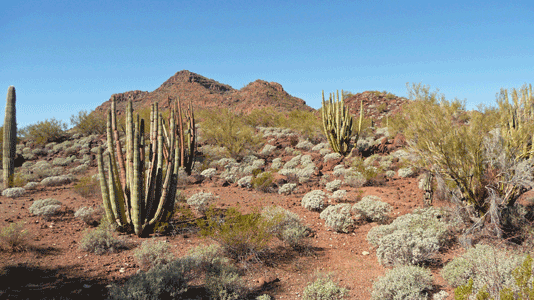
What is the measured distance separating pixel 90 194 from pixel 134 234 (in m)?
4.51

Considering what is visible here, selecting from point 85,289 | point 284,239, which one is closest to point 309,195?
point 284,239

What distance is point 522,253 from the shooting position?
4938mm

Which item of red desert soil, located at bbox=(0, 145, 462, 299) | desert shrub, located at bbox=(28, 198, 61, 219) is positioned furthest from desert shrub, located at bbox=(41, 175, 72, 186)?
desert shrub, located at bbox=(28, 198, 61, 219)

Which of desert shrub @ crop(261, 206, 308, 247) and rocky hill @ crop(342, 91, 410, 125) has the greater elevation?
rocky hill @ crop(342, 91, 410, 125)

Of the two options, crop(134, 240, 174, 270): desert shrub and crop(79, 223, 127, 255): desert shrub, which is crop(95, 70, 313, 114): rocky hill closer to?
crop(79, 223, 127, 255): desert shrub

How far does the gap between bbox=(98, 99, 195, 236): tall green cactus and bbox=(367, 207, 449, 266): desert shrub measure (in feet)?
15.6

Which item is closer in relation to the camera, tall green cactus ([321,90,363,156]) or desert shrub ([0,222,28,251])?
desert shrub ([0,222,28,251])

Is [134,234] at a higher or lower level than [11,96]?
lower

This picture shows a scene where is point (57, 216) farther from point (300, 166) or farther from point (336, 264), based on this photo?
point (300, 166)

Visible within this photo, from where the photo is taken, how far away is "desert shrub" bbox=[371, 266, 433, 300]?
408cm

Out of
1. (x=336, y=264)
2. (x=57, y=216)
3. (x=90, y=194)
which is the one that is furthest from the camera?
(x=90, y=194)

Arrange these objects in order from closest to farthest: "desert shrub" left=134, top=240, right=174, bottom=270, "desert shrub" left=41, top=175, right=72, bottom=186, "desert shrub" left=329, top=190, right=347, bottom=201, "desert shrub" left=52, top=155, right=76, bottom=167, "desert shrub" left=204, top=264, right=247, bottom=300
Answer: "desert shrub" left=204, top=264, right=247, bottom=300
"desert shrub" left=134, top=240, right=174, bottom=270
"desert shrub" left=329, top=190, right=347, bottom=201
"desert shrub" left=41, top=175, right=72, bottom=186
"desert shrub" left=52, top=155, right=76, bottom=167

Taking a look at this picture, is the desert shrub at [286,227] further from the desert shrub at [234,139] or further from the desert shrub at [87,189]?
the desert shrub at [234,139]

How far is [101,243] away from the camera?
19.2 ft
